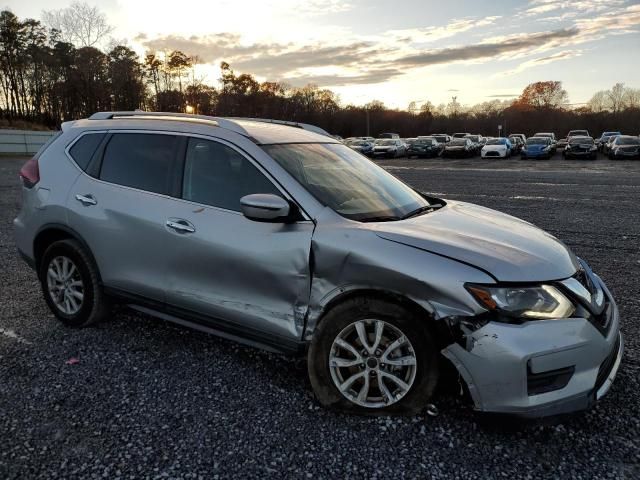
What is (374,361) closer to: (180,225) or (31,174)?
(180,225)

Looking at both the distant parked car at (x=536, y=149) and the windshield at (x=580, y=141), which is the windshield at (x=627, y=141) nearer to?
the windshield at (x=580, y=141)

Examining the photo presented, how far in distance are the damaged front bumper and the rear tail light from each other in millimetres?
3714

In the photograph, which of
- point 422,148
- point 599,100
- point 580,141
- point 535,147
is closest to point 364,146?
point 422,148

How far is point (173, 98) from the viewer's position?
77.2 meters

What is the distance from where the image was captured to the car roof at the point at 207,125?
3.53 m

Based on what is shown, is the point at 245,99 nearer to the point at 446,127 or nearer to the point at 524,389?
the point at 446,127

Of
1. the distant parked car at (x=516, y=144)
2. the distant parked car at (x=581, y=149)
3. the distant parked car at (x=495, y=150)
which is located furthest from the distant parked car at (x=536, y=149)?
the distant parked car at (x=516, y=144)

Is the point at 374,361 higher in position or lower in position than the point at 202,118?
lower

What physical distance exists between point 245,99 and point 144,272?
87.4 meters

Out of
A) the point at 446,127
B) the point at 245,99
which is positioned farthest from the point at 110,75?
the point at 446,127

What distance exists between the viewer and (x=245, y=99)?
284ft

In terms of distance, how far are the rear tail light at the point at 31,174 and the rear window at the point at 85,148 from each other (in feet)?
1.30

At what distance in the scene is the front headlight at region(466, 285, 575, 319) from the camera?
Answer: 97.3 inches

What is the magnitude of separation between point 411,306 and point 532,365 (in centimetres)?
65
